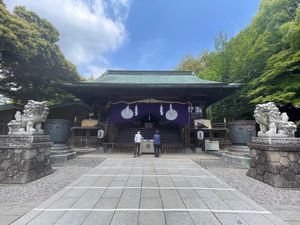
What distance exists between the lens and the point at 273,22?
1223cm

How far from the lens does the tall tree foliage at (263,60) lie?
9.83m

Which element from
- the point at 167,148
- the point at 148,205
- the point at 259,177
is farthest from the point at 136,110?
the point at 148,205

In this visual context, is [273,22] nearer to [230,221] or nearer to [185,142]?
[185,142]

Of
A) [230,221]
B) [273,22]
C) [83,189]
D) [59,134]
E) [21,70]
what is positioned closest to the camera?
[230,221]

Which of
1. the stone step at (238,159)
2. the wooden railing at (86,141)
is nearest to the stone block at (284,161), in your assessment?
the stone step at (238,159)

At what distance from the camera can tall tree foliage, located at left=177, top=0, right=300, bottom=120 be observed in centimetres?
983

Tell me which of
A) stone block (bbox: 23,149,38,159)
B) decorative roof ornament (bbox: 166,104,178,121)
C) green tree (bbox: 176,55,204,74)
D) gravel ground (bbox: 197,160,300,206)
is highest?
green tree (bbox: 176,55,204,74)

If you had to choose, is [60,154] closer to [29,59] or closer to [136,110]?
[136,110]

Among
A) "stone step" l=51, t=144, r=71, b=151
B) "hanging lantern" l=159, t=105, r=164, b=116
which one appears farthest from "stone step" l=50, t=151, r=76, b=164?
"hanging lantern" l=159, t=105, r=164, b=116

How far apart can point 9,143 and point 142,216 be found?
14.3 ft

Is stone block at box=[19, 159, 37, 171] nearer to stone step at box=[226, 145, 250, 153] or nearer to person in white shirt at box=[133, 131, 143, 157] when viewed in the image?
person in white shirt at box=[133, 131, 143, 157]

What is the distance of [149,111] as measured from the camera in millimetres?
12016

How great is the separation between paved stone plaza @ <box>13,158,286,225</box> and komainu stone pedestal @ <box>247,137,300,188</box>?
1.28 meters

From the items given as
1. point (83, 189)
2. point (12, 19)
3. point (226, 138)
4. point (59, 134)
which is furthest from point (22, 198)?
point (12, 19)
